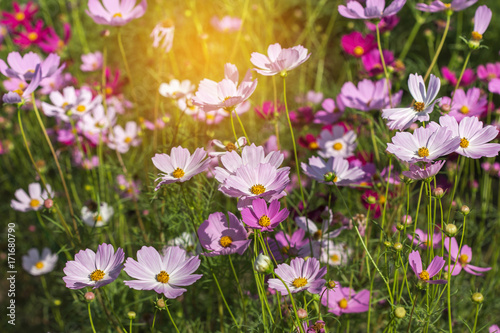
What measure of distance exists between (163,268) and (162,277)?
2cm

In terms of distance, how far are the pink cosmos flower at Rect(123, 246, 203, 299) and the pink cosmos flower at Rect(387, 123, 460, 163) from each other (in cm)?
41

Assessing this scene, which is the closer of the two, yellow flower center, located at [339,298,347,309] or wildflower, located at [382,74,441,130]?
wildflower, located at [382,74,441,130]

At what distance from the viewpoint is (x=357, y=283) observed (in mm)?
1158

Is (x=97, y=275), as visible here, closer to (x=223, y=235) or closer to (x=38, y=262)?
(x=223, y=235)

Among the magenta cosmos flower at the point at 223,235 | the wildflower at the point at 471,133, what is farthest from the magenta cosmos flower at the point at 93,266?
the wildflower at the point at 471,133

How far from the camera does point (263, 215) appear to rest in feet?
2.56

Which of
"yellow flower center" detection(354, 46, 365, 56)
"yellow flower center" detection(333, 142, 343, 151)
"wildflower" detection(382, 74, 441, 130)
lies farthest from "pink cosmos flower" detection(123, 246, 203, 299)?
"yellow flower center" detection(354, 46, 365, 56)

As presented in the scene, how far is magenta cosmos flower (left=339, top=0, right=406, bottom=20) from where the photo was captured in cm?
98

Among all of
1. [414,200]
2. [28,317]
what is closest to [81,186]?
[28,317]

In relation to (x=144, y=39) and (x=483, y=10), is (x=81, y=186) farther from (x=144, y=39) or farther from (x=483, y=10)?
(x=483, y=10)

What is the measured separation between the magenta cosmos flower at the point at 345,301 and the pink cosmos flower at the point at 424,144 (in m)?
0.37

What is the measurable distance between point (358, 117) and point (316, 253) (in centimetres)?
59

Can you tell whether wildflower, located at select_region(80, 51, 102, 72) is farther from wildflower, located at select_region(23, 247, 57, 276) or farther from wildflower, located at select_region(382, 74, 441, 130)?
wildflower, located at select_region(382, 74, 441, 130)

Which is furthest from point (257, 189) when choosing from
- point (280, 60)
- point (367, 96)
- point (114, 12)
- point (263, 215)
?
point (114, 12)
